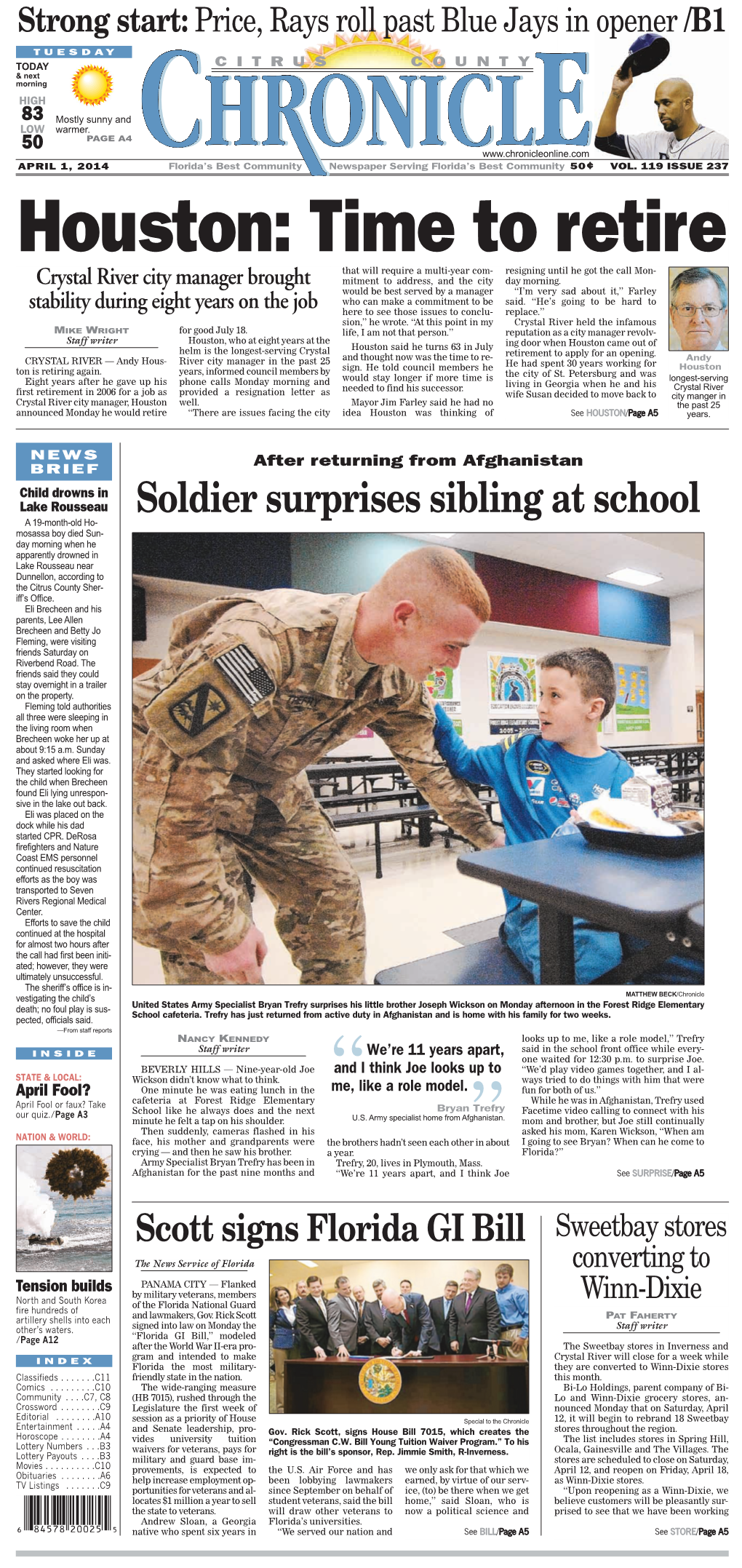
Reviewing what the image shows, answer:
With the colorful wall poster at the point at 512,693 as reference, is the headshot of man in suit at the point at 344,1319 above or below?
A: below

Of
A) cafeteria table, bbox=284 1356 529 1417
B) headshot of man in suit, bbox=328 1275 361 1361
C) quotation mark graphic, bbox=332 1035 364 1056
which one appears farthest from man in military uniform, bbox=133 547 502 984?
cafeteria table, bbox=284 1356 529 1417

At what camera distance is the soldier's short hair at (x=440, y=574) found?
1.38 meters

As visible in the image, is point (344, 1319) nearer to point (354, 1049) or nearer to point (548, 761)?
point (354, 1049)

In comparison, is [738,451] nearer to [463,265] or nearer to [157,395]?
[463,265]

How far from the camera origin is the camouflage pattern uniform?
1.37 m

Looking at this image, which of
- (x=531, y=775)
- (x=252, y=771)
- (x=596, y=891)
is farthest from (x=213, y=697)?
(x=596, y=891)

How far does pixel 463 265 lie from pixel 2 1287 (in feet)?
6.39

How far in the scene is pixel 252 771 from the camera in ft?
4.54

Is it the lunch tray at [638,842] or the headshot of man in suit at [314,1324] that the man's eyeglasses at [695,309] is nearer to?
the lunch tray at [638,842]

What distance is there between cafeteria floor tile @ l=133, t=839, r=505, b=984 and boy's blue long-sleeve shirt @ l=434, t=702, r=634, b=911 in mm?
86

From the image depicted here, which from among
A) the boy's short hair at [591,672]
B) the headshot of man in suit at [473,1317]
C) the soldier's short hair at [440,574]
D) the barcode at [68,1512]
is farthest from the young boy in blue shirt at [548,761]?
the barcode at [68,1512]

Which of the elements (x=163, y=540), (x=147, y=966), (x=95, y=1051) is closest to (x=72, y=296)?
(x=163, y=540)

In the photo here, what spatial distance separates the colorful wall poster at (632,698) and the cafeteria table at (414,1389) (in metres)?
1.11

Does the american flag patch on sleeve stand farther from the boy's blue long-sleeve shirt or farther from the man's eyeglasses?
the man's eyeglasses
